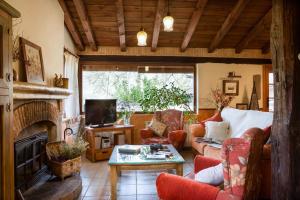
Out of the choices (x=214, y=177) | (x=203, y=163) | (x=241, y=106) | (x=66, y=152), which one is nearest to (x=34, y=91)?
(x=66, y=152)

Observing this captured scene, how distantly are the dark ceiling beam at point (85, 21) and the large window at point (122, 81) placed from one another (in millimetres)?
734

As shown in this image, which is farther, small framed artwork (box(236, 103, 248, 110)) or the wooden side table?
small framed artwork (box(236, 103, 248, 110))

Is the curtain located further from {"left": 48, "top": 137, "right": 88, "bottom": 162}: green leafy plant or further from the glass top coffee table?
the glass top coffee table

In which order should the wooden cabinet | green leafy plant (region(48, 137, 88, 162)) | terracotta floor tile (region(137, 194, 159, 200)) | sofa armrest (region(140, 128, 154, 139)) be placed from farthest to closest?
sofa armrest (region(140, 128, 154, 139)) → green leafy plant (region(48, 137, 88, 162)) → terracotta floor tile (region(137, 194, 159, 200)) → the wooden cabinet

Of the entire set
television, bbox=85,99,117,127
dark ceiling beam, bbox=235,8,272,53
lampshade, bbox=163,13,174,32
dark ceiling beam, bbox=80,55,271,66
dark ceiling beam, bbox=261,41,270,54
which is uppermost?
dark ceiling beam, bbox=235,8,272,53

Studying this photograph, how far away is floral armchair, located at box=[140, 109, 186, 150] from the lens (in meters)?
4.96

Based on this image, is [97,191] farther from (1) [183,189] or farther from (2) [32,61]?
(2) [32,61]

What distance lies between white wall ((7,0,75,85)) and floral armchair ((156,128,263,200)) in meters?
2.53

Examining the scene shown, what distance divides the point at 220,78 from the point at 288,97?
4311mm

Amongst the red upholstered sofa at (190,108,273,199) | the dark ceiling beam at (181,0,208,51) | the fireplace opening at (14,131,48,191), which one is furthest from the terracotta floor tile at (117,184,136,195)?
the dark ceiling beam at (181,0,208,51)

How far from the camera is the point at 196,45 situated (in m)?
6.38

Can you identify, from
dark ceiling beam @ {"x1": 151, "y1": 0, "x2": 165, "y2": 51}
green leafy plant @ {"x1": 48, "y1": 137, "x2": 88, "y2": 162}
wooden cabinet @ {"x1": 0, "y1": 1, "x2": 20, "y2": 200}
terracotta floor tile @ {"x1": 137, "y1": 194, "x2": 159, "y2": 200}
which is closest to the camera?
wooden cabinet @ {"x1": 0, "y1": 1, "x2": 20, "y2": 200}

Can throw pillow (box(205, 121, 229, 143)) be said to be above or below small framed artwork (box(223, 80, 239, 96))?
below

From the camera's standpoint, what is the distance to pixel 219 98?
6.32 meters
